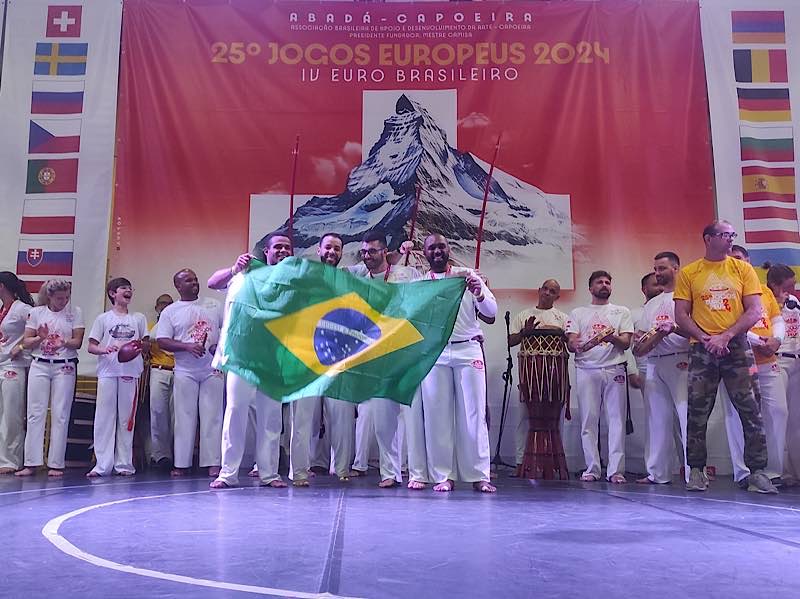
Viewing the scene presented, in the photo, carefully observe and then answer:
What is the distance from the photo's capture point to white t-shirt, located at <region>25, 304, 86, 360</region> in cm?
608

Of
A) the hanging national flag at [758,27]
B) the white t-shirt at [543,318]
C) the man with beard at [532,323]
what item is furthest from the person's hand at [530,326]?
the hanging national flag at [758,27]

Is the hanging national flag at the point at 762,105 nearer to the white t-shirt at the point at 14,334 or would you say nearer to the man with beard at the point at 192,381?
the man with beard at the point at 192,381

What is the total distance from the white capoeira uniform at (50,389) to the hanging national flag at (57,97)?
2.45m

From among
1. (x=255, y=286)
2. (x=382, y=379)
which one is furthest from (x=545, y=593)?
(x=255, y=286)

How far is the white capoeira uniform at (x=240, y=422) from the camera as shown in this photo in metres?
4.86

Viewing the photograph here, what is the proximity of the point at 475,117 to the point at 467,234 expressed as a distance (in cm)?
116

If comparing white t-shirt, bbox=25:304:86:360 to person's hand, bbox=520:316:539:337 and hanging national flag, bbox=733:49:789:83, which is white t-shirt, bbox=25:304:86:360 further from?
hanging national flag, bbox=733:49:789:83

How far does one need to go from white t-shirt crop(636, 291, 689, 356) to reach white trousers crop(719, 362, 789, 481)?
1.47 ft

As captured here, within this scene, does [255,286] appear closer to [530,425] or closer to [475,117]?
[530,425]

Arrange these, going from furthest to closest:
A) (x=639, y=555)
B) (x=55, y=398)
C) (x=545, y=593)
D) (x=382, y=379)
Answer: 1. (x=55, y=398)
2. (x=382, y=379)
3. (x=639, y=555)
4. (x=545, y=593)

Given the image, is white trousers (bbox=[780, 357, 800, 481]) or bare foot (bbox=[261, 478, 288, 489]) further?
white trousers (bbox=[780, 357, 800, 481])

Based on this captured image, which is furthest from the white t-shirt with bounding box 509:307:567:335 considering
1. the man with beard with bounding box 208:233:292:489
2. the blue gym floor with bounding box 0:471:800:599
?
the man with beard with bounding box 208:233:292:489

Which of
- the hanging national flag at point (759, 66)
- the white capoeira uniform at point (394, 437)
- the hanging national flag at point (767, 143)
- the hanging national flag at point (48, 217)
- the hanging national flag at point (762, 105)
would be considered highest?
the hanging national flag at point (759, 66)

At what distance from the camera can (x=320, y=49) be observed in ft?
25.1
